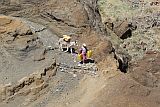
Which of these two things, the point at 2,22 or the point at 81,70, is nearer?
the point at 81,70

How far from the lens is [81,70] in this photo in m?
21.0

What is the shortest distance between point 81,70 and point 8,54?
373 cm

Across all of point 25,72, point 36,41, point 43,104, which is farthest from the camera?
point 36,41

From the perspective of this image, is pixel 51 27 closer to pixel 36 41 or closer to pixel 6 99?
pixel 36 41

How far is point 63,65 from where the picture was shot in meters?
21.2

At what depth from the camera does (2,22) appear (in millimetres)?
22750

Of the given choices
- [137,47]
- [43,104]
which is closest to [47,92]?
[43,104]

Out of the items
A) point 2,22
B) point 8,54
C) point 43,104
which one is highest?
point 2,22

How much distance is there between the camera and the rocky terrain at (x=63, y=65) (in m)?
19.5

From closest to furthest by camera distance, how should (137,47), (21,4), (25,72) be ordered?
(25,72), (21,4), (137,47)

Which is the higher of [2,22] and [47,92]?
[2,22]

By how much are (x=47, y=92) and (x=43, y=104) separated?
0.77m

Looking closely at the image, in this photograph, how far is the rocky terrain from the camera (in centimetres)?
1953

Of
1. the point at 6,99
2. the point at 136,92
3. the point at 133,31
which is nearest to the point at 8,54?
the point at 6,99
